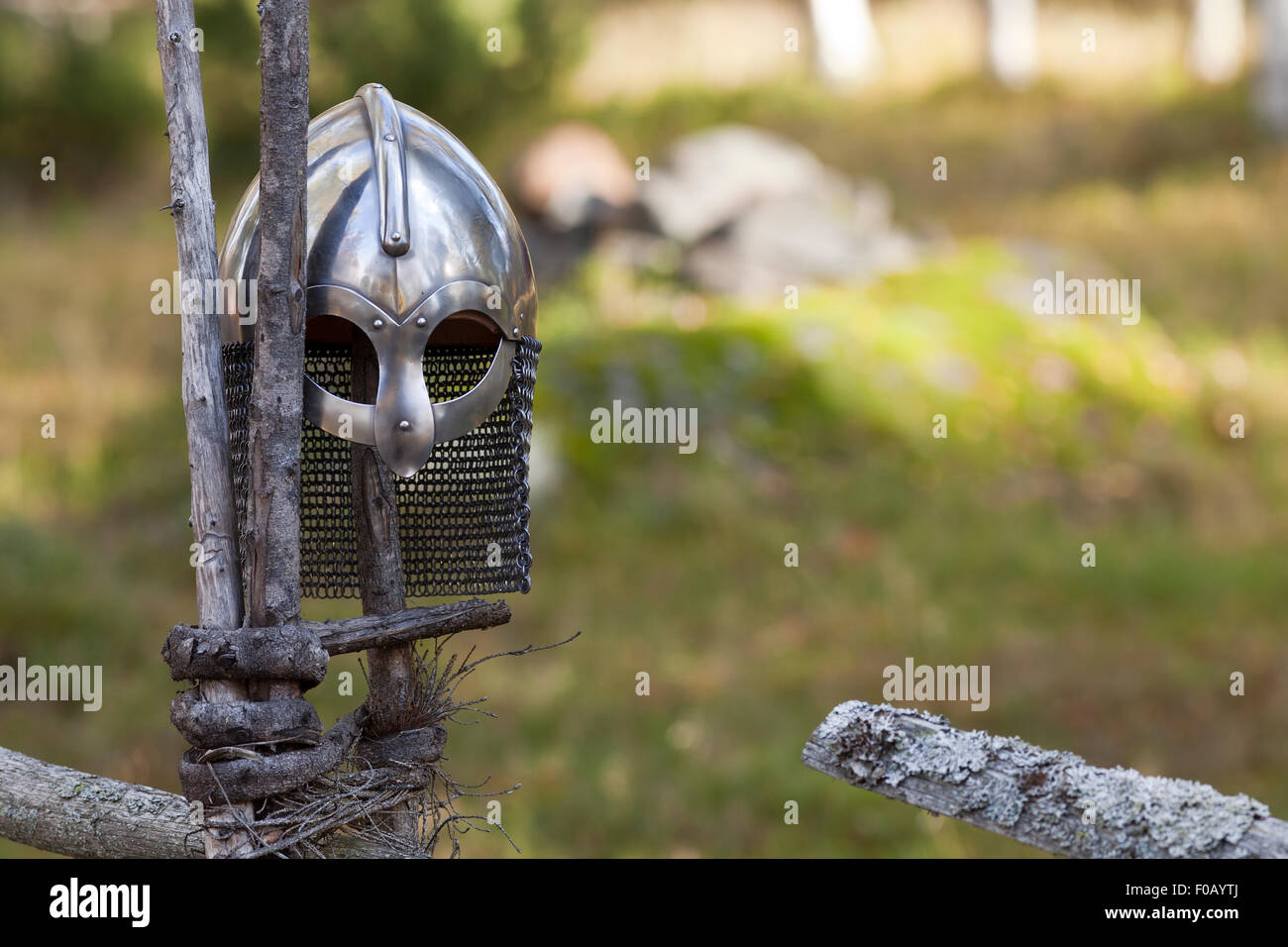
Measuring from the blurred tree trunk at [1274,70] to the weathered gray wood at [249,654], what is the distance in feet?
50.2

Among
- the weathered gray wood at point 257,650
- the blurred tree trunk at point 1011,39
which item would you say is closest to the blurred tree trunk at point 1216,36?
the blurred tree trunk at point 1011,39

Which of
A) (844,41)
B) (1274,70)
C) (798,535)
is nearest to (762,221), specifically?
(798,535)

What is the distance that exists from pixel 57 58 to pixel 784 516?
11865 mm

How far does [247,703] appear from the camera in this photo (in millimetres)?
1975

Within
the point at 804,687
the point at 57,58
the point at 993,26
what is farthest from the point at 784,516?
the point at 993,26

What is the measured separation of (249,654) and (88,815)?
0.72 m

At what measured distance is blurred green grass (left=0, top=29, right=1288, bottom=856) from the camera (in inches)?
243

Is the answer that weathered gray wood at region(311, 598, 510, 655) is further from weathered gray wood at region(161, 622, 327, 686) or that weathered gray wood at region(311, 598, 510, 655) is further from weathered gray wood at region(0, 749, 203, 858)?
weathered gray wood at region(0, 749, 203, 858)

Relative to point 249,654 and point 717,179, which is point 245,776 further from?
point 717,179

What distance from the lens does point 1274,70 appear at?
1423cm

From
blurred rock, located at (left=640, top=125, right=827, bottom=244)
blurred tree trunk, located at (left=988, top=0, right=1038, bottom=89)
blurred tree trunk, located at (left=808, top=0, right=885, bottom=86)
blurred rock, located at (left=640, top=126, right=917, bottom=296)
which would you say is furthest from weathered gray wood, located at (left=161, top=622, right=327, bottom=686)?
blurred tree trunk, located at (left=808, top=0, right=885, bottom=86)

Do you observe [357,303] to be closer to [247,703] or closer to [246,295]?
[246,295]

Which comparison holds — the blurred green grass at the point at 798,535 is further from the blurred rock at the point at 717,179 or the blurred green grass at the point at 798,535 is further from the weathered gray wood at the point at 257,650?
the weathered gray wood at the point at 257,650

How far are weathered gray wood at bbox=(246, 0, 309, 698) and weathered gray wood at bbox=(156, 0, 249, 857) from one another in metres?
0.11
